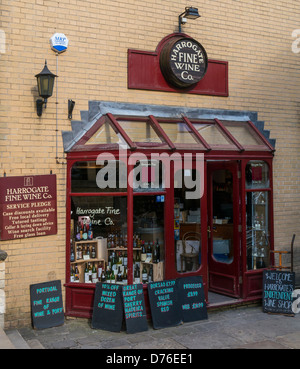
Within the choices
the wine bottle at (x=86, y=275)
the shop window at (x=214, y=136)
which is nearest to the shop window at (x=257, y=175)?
the shop window at (x=214, y=136)

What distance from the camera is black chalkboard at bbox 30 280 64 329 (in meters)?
6.22

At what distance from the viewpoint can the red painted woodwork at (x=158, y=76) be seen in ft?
23.2

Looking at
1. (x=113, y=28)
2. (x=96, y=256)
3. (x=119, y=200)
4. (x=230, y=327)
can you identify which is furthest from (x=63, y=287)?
(x=113, y=28)

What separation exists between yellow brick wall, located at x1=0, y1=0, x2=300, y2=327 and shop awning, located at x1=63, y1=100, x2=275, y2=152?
1.06 feet

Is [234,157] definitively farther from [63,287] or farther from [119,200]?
[63,287]

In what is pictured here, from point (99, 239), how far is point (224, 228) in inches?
107

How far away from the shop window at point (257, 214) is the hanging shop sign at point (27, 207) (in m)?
3.67

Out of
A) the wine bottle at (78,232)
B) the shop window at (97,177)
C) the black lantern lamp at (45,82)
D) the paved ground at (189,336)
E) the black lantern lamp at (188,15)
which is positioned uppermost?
the black lantern lamp at (188,15)

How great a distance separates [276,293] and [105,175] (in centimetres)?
360

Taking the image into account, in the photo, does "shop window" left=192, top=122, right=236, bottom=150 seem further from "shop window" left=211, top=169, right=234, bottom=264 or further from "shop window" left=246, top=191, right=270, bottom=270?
"shop window" left=246, top=191, right=270, bottom=270

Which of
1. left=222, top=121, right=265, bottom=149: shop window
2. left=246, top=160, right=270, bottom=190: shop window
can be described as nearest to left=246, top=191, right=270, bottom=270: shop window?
left=246, top=160, right=270, bottom=190: shop window

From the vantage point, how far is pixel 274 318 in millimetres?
6863

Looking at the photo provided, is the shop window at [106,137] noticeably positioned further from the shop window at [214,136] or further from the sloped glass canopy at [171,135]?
the shop window at [214,136]

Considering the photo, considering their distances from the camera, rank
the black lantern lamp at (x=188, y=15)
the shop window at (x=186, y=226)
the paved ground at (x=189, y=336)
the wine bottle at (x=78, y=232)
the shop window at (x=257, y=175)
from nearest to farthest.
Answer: the paved ground at (x=189, y=336) → the wine bottle at (x=78, y=232) → the shop window at (x=186, y=226) → the black lantern lamp at (x=188, y=15) → the shop window at (x=257, y=175)
